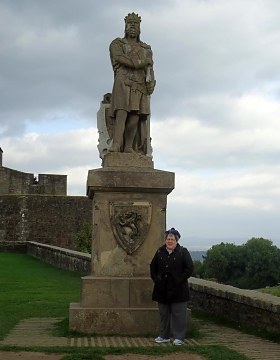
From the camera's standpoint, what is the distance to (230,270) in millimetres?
58750

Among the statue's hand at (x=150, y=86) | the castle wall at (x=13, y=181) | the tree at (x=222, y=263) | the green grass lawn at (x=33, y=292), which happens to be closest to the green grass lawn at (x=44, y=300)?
the green grass lawn at (x=33, y=292)

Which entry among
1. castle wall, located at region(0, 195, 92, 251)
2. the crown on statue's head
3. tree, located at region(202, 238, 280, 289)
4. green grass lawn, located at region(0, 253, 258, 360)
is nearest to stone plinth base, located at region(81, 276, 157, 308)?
green grass lawn, located at region(0, 253, 258, 360)

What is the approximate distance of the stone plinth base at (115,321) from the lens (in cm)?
719

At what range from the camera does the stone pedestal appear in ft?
24.3

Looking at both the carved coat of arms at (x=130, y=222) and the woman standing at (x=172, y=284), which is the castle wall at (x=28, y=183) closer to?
the carved coat of arms at (x=130, y=222)

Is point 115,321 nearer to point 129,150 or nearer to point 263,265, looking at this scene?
point 129,150

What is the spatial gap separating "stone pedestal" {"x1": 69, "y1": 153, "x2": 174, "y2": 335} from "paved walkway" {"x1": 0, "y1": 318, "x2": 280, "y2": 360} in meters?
0.57

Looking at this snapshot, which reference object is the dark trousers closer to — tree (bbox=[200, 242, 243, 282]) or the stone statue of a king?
the stone statue of a king

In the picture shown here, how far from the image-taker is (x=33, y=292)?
11953mm

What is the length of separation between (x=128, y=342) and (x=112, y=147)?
286 cm

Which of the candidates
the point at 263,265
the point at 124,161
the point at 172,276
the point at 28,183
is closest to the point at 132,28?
the point at 124,161

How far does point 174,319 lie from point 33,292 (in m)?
5.91

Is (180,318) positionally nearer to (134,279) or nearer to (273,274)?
(134,279)

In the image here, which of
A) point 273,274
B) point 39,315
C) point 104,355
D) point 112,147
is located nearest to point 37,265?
point 39,315
